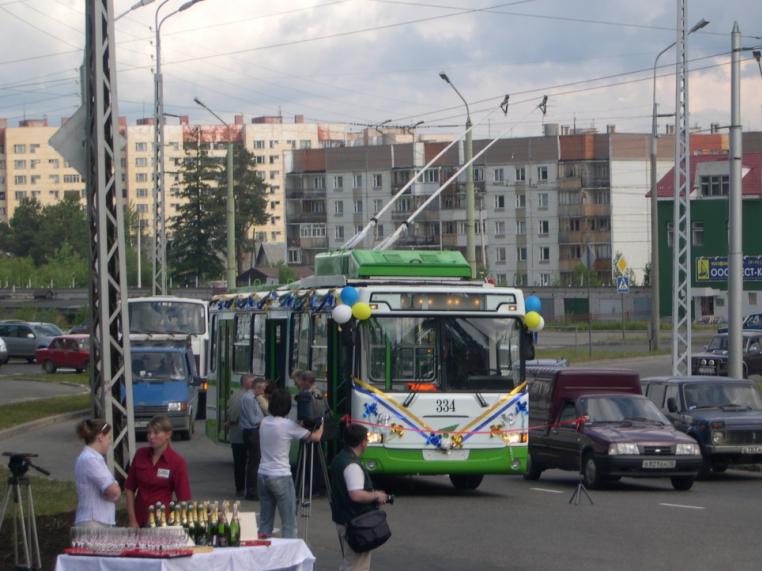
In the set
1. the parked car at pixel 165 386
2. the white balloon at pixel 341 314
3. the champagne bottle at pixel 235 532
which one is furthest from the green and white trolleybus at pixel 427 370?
the parked car at pixel 165 386

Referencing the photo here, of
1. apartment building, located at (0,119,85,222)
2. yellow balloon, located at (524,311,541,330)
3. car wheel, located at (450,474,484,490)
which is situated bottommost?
car wheel, located at (450,474,484,490)

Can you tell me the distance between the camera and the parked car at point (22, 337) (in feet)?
209

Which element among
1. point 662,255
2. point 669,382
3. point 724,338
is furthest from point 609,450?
point 662,255

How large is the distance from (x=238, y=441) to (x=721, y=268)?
29197mm

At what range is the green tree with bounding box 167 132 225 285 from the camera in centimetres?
10819

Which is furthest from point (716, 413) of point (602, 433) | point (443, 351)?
point (443, 351)

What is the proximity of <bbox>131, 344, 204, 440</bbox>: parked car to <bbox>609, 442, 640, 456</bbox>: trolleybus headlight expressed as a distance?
1161 centimetres

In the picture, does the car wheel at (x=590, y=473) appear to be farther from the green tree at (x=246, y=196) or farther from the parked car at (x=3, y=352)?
the green tree at (x=246, y=196)

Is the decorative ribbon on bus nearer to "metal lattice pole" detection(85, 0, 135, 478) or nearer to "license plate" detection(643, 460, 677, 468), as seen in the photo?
"license plate" detection(643, 460, 677, 468)

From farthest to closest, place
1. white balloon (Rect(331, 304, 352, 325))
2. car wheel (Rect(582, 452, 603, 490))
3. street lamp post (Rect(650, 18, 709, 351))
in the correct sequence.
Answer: street lamp post (Rect(650, 18, 709, 351)), car wheel (Rect(582, 452, 603, 490)), white balloon (Rect(331, 304, 352, 325))

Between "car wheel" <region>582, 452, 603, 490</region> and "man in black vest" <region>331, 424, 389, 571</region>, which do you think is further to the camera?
"car wheel" <region>582, 452, 603, 490</region>

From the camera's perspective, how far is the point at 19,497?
10375mm

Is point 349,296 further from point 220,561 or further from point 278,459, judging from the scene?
point 220,561

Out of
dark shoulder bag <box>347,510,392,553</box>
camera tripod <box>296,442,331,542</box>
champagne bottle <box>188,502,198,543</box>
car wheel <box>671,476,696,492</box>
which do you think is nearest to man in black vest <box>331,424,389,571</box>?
dark shoulder bag <box>347,510,392,553</box>
